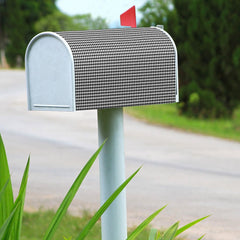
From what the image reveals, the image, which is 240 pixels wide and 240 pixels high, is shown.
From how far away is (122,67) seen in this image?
3.19 m

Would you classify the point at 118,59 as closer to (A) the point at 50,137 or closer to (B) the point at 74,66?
(B) the point at 74,66

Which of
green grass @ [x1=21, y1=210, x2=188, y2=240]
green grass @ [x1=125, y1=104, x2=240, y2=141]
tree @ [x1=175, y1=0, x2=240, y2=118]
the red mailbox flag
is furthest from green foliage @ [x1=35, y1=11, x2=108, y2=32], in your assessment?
the red mailbox flag

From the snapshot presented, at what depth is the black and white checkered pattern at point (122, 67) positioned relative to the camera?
123 inches

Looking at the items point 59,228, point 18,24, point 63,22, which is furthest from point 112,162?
point 63,22

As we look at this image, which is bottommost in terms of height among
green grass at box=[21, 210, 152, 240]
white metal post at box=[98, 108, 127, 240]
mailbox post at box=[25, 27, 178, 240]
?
green grass at box=[21, 210, 152, 240]

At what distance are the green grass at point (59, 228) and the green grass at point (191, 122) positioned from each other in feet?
21.1

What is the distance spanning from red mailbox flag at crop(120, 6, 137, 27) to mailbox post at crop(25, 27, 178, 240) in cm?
10

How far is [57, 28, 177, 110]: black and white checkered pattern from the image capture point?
312cm

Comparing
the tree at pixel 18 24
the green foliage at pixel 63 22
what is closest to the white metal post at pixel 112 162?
the tree at pixel 18 24

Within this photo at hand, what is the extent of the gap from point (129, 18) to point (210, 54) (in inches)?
426

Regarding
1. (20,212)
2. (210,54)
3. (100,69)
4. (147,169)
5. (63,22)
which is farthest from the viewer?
(63,22)

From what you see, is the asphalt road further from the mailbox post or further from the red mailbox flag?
the red mailbox flag

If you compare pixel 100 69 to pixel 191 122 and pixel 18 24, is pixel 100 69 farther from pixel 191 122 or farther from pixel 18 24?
pixel 18 24

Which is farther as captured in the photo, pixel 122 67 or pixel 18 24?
pixel 18 24
